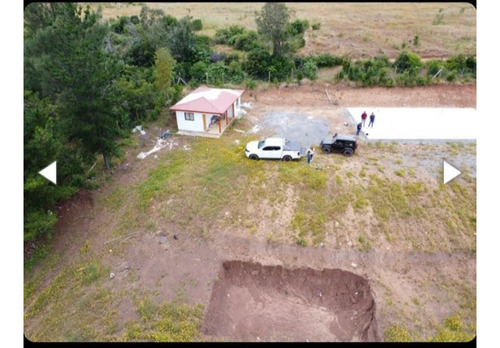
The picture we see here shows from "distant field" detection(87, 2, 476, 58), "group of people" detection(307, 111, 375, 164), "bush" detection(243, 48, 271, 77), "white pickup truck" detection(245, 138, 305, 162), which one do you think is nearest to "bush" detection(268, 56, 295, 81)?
"bush" detection(243, 48, 271, 77)

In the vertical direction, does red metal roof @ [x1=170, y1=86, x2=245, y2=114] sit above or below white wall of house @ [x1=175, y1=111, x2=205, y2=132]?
above

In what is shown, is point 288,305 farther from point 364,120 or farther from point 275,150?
point 364,120

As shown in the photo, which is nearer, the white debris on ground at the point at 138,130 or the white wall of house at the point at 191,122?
the white wall of house at the point at 191,122

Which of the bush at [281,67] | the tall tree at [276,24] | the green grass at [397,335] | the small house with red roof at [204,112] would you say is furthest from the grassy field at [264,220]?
the tall tree at [276,24]

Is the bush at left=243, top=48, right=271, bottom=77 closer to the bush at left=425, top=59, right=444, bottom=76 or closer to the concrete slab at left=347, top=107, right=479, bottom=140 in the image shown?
the concrete slab at left=347, top=107, right=479, bottom=140

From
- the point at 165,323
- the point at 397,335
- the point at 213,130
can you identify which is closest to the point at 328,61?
the point at 213,130

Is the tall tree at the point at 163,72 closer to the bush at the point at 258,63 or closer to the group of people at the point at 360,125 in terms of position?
the bush at the point at 258,63
